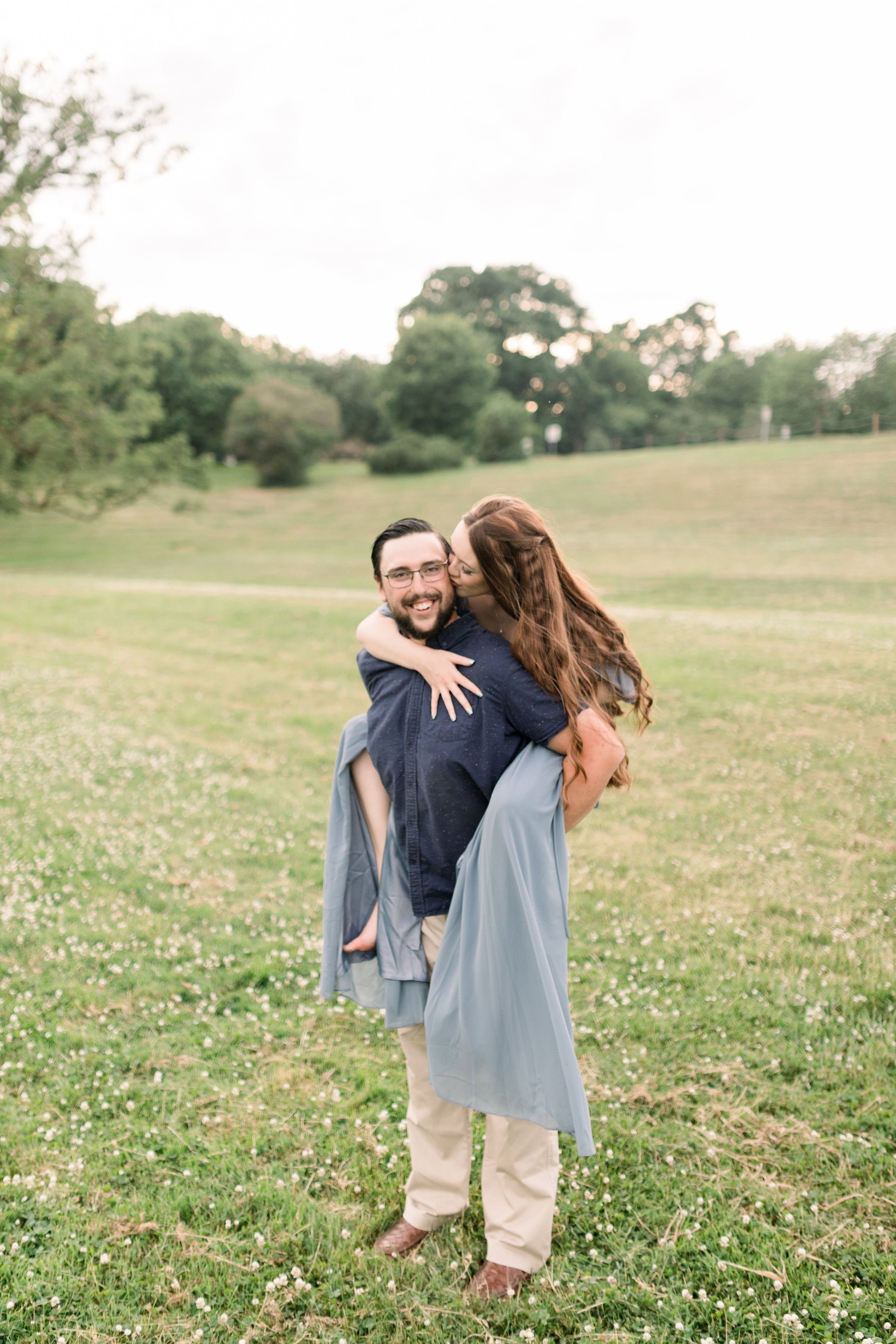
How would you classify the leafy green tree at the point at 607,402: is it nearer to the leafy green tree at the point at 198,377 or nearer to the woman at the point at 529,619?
the leafy green tree at the point at 198,377

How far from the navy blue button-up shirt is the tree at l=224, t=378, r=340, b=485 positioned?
55.1 metres

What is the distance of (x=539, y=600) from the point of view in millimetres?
2672

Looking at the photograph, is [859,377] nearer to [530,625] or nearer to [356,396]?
[356,396]

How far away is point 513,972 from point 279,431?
2198 inches

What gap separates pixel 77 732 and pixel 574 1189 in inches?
327

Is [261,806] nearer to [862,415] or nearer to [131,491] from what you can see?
[131,491]

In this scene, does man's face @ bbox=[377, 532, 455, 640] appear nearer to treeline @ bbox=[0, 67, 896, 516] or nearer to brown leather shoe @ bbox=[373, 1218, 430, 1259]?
brown leather shoe @ bbox=[373, 1218, 430, 1259]

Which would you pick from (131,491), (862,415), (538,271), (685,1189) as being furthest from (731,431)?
(685,1189)

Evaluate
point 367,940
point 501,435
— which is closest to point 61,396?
point 501,435

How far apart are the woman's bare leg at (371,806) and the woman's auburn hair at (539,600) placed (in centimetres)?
80

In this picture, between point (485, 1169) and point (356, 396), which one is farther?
point (356, 396)

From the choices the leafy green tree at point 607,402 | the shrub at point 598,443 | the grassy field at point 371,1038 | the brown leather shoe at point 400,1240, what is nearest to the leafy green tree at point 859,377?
the leafy green tree at point 607,402

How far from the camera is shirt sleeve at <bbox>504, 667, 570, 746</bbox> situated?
262cm

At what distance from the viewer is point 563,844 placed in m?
2.83
